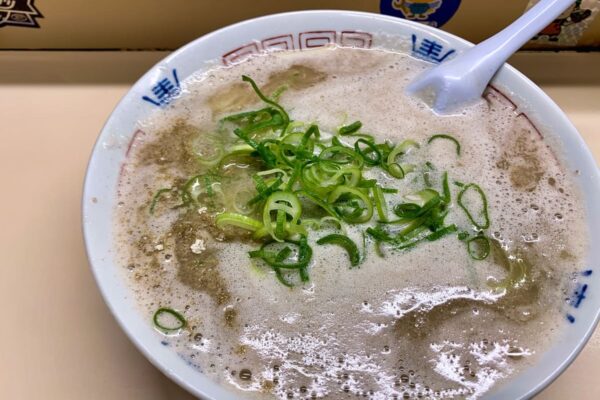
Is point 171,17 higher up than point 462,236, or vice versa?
point 171,17

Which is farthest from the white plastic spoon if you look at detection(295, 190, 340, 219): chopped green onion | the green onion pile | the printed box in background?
detection(295, 190, 340, 219): chopped green onion

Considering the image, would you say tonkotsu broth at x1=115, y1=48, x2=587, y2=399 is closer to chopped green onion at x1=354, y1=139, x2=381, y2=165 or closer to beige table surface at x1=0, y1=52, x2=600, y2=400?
chopped green onion at x1=354, y1=139, x2=381, y2=165

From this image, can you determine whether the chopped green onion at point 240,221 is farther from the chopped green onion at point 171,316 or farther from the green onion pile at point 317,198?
the chopped green onion at point 171,316

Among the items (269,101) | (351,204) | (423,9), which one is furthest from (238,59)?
(423,9)

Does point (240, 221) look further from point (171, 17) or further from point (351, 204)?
point (171, 17)

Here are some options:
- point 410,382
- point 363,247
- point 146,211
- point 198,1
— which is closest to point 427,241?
point 363,247

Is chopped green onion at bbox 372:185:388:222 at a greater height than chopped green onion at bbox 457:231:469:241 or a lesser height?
greater

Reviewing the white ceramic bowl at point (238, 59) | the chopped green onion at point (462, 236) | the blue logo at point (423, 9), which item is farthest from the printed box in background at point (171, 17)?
the chopped green onion at point (462, 236)
